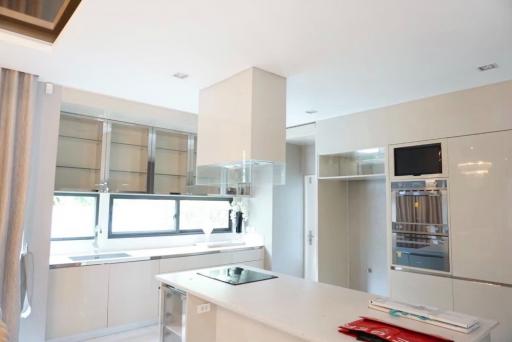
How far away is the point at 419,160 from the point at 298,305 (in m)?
2.28

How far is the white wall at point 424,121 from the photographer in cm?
302

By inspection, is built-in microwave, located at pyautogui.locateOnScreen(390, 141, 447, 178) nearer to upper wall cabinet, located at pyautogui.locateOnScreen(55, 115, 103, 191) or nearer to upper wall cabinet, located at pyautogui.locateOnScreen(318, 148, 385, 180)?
upper wall cabinet, located at pyautogui.locateOnScreen(318, 148, 385, 180)

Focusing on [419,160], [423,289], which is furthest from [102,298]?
[419,160]

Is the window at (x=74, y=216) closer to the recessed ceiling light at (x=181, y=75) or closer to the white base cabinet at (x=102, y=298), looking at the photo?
the white base cabinet at (x=102, y=298)

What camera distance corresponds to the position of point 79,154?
12.2 ft

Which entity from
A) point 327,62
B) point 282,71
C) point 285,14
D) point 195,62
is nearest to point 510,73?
point 327,62

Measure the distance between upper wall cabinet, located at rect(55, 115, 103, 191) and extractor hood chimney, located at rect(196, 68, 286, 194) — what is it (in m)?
1.42

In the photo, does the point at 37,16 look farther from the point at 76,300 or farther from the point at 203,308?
the point at 76,300

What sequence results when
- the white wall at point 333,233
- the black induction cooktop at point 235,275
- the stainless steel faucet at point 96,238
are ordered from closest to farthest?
the black induction cooktop at point 235,275 < the stainless steel faucet at point 96,238 < the white wall at point 333,233

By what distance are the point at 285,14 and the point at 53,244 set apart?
3.43 m

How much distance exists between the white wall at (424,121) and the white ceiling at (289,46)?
132 millimetres

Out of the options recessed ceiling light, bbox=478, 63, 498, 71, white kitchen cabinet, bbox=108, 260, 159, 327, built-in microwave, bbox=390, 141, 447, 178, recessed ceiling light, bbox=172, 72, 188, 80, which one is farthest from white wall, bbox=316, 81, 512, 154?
white kitchen cabinet, bbox=108, 260, 159, 327

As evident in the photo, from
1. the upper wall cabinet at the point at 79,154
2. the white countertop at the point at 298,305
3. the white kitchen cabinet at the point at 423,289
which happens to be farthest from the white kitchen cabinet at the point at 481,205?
the upper wall cabinet at the point at 79,154

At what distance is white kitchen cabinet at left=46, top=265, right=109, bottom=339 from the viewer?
3.17 m
